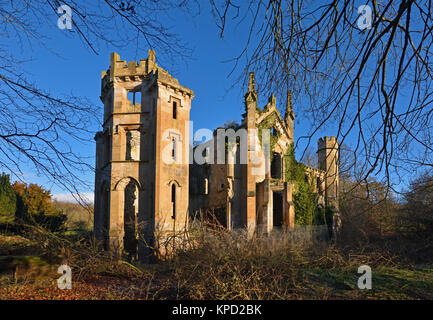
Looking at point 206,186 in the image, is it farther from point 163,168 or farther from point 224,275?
point 224,275

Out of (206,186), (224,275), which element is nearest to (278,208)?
(206,186)

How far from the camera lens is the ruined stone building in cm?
1612

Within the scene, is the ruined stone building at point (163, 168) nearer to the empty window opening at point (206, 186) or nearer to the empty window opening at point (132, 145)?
the empty window opening at point (206, 186)

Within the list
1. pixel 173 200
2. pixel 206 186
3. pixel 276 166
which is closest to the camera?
pixel 173 200

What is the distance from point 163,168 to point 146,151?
170cm

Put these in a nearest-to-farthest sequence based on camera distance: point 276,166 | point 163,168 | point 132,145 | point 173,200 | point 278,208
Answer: point 163,168
point 173,200
point 278,208
point 276,166
point 132,145

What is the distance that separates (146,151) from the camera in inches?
674

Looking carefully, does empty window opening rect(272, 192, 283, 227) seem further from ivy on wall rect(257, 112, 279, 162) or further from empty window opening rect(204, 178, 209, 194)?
empty window opening rect(204, 178, 209, 194)

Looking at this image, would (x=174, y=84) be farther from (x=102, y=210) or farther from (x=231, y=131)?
(x=102, y=210)

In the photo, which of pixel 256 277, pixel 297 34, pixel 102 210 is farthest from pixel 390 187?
pixel 102 210

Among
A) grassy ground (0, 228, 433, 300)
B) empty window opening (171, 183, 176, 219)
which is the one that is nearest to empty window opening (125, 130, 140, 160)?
empty window opening (171, 183, 176, 219)

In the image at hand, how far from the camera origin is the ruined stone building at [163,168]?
52.9 feet

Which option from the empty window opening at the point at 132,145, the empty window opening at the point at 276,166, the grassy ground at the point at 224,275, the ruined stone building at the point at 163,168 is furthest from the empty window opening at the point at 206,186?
the grassy ground at the point at 224,275

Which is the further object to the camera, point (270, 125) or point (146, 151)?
point (270, 125)
